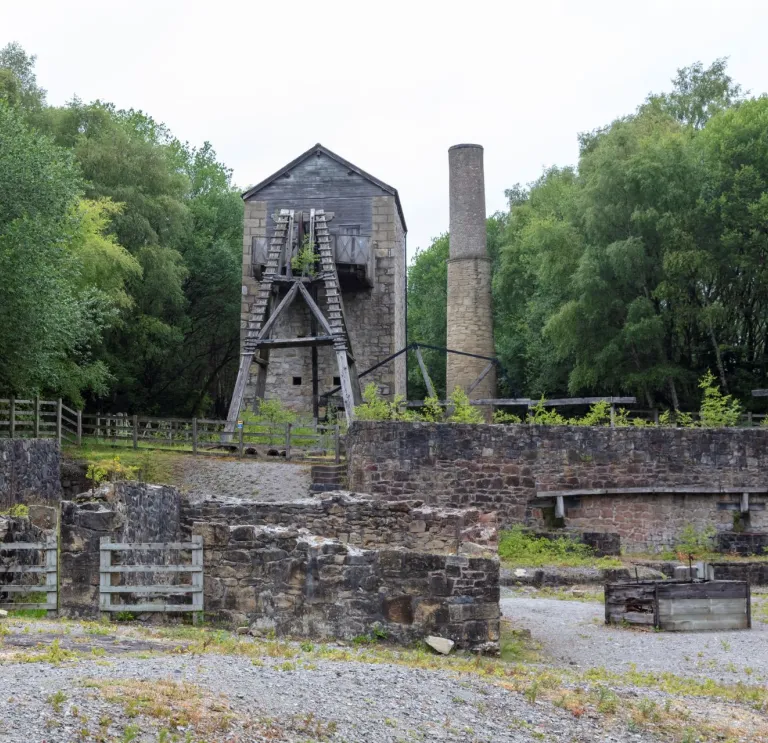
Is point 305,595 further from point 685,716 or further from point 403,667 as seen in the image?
point 685,716

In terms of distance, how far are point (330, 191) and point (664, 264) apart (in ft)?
34.0

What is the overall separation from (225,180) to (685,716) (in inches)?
2023

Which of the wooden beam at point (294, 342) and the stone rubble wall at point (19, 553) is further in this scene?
the wooden beam at point (294, 342)

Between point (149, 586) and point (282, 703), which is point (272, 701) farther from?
point (149, 586)

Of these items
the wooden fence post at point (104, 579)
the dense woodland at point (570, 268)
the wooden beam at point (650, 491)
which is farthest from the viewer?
the dense woodland at point (570, 268)

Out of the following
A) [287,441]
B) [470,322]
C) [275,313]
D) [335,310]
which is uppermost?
[470,322]

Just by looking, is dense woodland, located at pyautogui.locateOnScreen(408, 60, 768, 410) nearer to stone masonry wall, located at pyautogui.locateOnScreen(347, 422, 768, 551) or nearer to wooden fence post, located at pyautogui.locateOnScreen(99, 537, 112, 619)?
stone masonry wall, located at pyautogui.locateOnScreen(347, 422, 768, 551)

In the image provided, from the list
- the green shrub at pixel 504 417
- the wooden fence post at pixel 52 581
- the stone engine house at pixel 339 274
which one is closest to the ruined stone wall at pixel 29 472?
the green shrub at pixel 504 417

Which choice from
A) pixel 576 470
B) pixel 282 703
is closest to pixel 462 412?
pixel 576 470

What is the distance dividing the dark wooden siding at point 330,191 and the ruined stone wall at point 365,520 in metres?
23.3

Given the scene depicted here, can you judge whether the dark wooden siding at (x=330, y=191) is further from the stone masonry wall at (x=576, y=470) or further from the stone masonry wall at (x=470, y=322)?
the stone masonry wall at (x=576, y=470)

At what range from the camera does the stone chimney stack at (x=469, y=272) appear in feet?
142

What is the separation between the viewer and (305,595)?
12.8 metres

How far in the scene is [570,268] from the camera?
41.4 m
